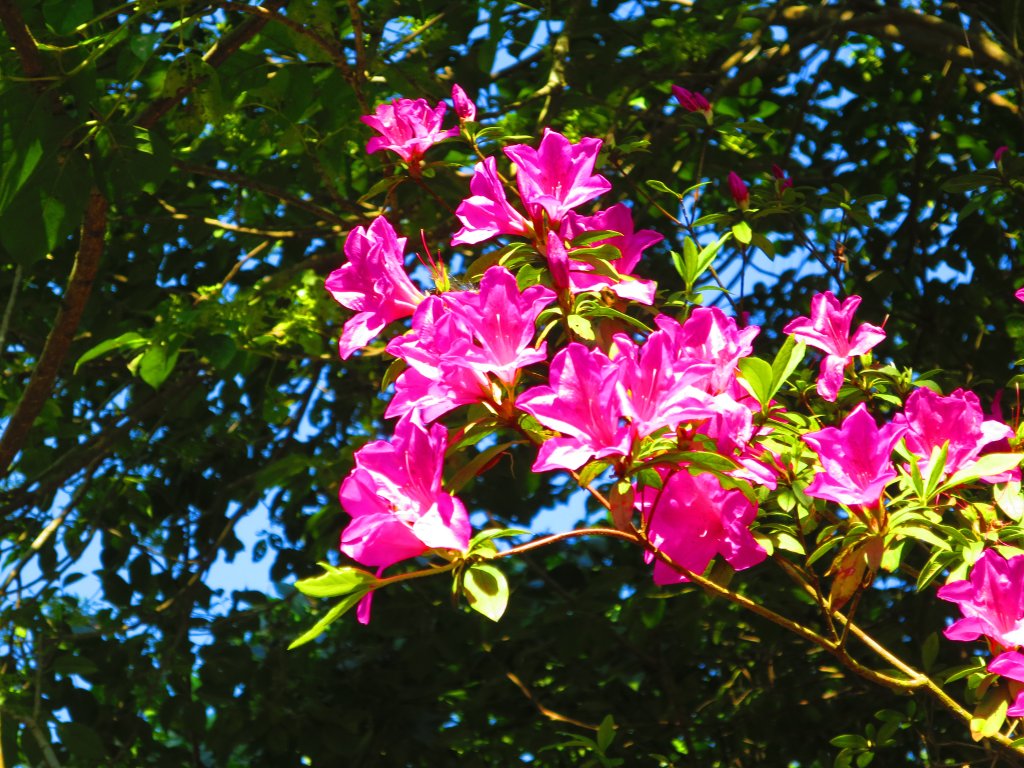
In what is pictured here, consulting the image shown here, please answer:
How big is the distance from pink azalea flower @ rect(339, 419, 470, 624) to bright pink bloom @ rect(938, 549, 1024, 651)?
47 centimetres

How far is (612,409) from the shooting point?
0.99 metres

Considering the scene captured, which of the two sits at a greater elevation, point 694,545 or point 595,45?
point 595,45

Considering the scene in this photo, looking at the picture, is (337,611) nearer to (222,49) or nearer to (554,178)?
(554,178)

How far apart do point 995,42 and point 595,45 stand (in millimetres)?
882

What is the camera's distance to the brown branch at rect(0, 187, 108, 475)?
2064 mm

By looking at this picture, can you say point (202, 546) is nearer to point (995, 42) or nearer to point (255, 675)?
point (255, 675)

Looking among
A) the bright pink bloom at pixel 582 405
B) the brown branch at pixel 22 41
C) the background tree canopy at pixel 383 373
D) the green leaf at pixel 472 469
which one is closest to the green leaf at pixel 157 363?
the background tree canopy at pixel 383 373

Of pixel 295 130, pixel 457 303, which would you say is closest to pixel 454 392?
pixel 457 303

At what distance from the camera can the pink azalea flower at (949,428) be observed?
124 cm

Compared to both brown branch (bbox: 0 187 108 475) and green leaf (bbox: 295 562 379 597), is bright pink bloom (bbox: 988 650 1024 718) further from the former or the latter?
brown branch (bbox: 0 187 108 475)

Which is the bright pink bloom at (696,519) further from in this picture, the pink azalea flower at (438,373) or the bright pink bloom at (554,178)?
the bright pink bloom at (554,178)

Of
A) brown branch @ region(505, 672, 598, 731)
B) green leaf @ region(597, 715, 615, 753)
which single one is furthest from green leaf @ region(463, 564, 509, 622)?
brown branch @ region(505, 672, 598, 731)

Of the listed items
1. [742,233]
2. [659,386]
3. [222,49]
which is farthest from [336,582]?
[222,49]

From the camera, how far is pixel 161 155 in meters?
1.85
